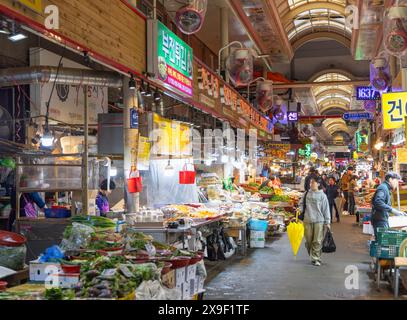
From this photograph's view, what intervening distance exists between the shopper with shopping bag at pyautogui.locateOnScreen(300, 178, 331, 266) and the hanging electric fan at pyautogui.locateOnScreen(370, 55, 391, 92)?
17.7 feet

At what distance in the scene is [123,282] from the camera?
4340 mm

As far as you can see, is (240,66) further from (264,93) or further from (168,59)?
(264,93)

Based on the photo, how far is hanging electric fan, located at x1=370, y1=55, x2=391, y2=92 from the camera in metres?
14.6

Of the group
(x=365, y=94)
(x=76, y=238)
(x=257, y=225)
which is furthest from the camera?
(x=365, y=94)

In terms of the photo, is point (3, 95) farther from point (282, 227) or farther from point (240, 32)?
point (240, 32)

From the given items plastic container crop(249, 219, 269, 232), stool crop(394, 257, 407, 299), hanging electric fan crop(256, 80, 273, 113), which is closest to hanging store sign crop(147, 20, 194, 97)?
plastic container crop(249, 219, 269, 232)

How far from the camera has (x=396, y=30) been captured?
997 cm

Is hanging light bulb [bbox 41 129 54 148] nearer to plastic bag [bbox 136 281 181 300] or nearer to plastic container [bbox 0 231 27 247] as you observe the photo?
plastic container [bbox 0 231 27 247]

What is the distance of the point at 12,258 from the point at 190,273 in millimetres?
2087

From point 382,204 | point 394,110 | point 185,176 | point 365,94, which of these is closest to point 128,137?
point 185,176

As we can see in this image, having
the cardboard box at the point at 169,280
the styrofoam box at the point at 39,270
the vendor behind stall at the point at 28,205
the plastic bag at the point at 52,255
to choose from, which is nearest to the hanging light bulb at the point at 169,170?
the vendor behind stall at the point at 28,205

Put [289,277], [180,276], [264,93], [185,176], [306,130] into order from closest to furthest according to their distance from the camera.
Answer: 1. [180,276]
2. [289,277]
3. [185,176]
4. [264,93]
5. [306,130]
